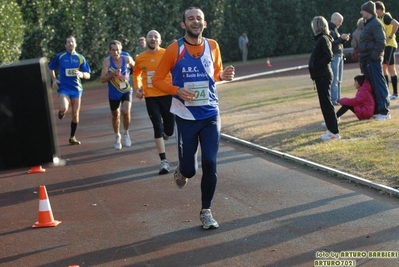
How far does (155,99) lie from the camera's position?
11.5 meters

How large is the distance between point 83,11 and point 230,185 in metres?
24.7

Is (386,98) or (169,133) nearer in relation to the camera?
(169,133)

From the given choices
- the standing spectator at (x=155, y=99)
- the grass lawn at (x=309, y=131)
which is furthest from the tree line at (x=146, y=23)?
the standing spectator at (x=155, y=99)

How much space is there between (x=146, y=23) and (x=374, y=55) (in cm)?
2428

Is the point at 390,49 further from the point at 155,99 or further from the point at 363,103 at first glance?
the point at 155,99

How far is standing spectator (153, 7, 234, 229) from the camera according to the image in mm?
7809

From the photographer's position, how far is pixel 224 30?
1599 inches

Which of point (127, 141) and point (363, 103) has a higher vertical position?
point (363, 103)

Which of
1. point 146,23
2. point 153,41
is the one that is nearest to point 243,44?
point 146,23

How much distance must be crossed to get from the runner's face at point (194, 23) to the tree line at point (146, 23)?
20.0 metres

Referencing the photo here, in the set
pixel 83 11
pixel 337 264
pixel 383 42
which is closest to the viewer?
pixel 337 264

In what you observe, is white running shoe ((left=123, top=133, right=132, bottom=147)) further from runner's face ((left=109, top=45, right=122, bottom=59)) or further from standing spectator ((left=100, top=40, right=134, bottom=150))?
runner's face ((left=109, top=45, right=122, bottom=59))

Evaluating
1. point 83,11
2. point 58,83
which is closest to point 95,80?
point 83,11

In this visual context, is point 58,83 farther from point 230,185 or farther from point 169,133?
point 230,185
